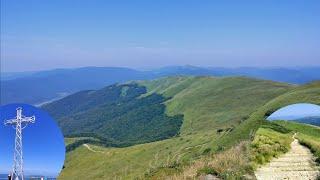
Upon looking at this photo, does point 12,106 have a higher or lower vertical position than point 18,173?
higher

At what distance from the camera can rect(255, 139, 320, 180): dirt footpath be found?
12.0 meters

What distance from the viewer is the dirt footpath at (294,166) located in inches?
471

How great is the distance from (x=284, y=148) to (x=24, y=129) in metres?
6.62

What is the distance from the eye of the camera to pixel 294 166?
1234 centimetres

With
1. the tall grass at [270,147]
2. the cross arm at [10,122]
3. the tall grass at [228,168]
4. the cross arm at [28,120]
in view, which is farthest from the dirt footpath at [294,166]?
the cross arm at [10,122]

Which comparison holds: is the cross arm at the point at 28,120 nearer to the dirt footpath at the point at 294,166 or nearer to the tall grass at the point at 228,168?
the dirt footpath at the point at 294,166

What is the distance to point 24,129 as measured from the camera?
331 inches

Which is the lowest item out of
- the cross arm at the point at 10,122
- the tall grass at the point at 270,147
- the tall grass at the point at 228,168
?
the tall grass at the point at 228,168

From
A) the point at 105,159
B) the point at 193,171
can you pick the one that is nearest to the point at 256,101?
the point at 105,159

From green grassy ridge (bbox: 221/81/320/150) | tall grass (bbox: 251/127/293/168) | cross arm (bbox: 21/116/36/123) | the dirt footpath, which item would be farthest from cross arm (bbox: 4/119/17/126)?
green grassy ridge (bbox: 221/81/320/150)

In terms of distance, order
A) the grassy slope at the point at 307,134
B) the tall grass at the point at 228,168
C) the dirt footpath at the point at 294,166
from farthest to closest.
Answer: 1. the tall grass at the point at 228,168
2. the dirt footpath at the point at 294,166
3. the grassy slope at the point at 307,134

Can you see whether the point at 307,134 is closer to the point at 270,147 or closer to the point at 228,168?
the point at 270,147

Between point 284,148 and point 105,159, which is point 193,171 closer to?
point 284,148

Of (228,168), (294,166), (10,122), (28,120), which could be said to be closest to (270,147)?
(294,166)
